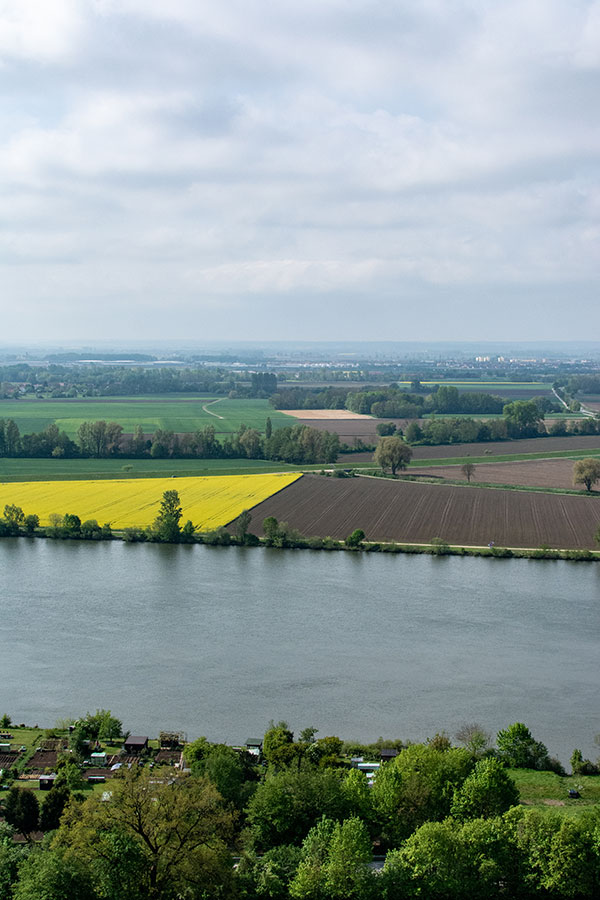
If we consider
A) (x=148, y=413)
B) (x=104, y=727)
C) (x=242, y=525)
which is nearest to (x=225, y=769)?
(x=104, y=727)

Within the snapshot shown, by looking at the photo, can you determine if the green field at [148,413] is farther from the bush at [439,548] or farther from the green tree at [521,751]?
the green tree at [521,751]

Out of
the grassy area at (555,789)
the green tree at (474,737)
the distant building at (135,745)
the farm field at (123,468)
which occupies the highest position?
the farm field at (123,468)

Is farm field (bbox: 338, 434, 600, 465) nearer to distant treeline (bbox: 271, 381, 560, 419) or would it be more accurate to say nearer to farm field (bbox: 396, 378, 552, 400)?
distant treeline (bbox: 271, 381, 560, 419)

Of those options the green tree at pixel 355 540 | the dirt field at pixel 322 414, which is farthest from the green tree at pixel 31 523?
the dirt field at pixel 322 414

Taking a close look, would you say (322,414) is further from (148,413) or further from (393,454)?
(393,454)

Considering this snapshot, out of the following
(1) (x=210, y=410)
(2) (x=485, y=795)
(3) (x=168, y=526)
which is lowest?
(2) (x=485, y=795)

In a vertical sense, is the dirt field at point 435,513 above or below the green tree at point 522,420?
below
